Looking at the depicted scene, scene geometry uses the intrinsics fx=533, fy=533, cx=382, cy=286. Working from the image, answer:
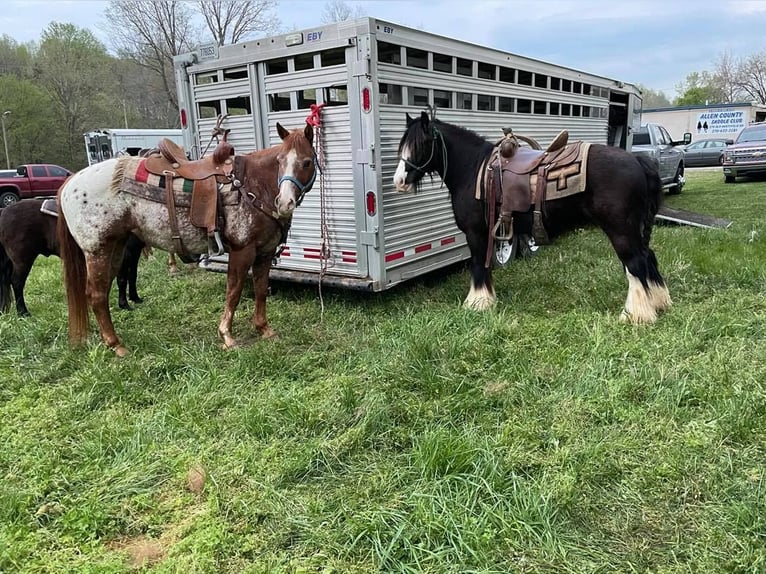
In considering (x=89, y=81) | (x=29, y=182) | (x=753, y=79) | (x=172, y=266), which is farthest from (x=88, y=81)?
(x=753, y=79)

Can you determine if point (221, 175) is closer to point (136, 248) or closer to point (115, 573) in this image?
point (136, 248)

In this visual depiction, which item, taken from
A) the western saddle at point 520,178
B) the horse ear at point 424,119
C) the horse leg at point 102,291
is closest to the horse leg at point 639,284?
the western saddle at point 520,178

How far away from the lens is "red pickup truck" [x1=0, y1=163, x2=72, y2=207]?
22422mm

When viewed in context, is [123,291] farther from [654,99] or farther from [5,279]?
[654,99]

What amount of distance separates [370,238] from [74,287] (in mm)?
2630

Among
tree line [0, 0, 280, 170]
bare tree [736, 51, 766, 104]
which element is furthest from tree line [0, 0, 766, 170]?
bare tree [736, 51, 766, 104]

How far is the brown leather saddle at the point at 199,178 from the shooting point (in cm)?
436

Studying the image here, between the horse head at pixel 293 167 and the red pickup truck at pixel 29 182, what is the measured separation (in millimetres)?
21757

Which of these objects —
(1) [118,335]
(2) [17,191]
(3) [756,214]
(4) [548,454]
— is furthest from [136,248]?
(2) [17,191]

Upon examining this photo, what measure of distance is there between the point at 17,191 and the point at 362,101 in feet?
78.0

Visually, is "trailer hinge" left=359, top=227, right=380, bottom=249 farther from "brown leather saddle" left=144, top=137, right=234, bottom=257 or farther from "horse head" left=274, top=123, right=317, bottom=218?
"brown leather saddle" left=144, top=137, right=234, bottom=257

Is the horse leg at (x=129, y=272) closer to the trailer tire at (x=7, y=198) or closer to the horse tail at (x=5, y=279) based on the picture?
the horse tail at (x=5, y=279)

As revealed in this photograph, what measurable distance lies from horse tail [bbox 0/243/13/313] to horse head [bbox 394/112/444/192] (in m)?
4.24

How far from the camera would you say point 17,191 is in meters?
22.8
